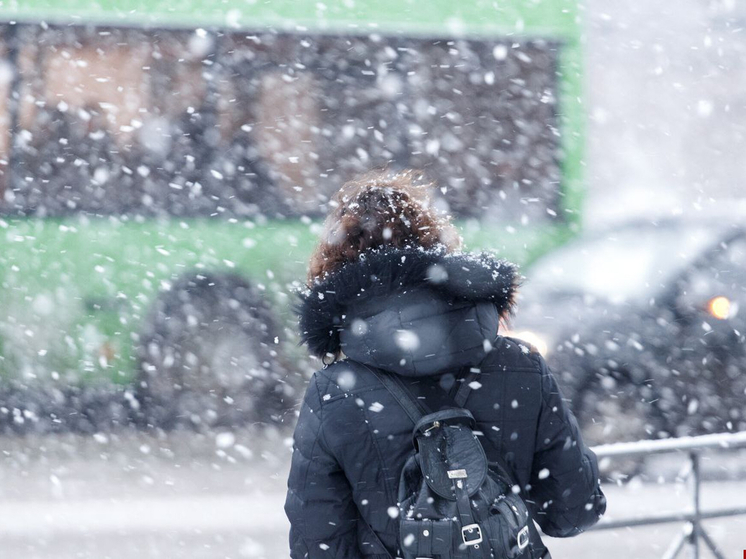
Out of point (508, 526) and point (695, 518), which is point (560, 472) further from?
point (695, 518)

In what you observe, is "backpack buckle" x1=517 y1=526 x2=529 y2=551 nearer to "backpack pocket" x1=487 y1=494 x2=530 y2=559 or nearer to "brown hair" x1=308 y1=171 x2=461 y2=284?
"backpack pocket" x1=487 y1=494 x2=530 y2=559

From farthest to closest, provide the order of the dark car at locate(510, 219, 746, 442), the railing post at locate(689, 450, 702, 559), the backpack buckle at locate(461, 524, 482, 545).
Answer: the dark car at locate(510, 219, 746, 442), the railing post at locate(689, 450, 702, 559), the backpack buckle at locate(461, 524, 482, 545)

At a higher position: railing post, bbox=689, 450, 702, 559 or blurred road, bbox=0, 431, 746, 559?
blurred road, bbox=0, 431, 746, 559

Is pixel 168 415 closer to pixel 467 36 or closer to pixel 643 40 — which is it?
pixel 467 36

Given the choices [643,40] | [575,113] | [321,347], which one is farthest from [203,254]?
[643,40]

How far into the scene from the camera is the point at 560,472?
1.97m

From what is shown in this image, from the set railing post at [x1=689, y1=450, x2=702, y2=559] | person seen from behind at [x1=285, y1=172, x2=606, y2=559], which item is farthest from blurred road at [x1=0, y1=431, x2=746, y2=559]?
person seen from behind at [x1=285, y1=172, x2=606, y2=559]

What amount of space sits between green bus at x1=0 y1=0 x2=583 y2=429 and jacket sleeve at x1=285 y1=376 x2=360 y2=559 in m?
5.24

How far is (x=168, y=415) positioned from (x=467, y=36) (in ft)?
13.0

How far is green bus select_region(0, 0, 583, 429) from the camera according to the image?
22.9 feet

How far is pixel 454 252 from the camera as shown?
192 cm

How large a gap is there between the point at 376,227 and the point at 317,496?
23.5 inches

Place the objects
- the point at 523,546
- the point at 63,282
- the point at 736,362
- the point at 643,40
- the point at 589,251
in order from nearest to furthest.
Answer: the point at 523,546, the point at 736,362, the point at 589,251, the point at 63,282, the point at 643,40

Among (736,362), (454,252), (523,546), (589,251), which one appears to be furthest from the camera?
(589,251)
